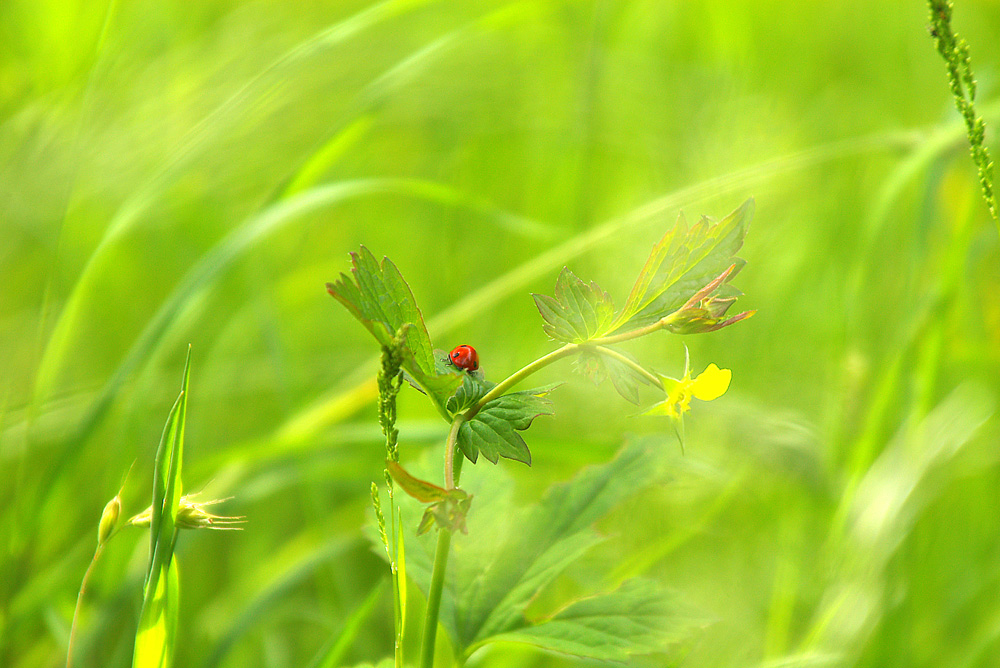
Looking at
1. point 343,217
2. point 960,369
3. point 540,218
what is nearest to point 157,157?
point 343,217

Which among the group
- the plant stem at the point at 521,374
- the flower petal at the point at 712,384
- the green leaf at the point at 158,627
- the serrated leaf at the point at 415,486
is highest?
the plant stem at the point at 521,374

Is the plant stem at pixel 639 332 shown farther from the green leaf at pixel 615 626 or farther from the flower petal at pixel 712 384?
the green leaf at pixel 615 626

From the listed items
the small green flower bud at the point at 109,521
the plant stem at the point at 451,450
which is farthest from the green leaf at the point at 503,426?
the small green flower bud at the point at 109,521

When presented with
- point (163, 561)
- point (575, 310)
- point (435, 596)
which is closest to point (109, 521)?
point (163, 561)

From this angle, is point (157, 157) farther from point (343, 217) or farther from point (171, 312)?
point (343, 217)

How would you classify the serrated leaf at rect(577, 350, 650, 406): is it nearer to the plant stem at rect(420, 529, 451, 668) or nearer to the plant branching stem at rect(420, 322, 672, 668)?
the plant branching stem at rect(420, 322, 672, 668)
